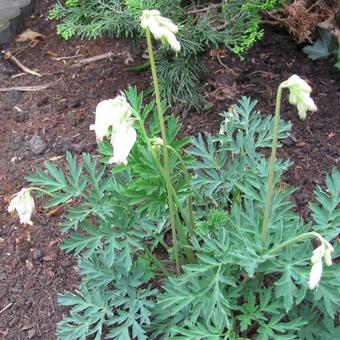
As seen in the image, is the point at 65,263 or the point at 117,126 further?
the point at 65,263

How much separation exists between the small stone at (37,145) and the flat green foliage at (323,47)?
1.42 m

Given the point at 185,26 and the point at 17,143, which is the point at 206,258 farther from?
the point at 17,143

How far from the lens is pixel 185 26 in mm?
2980

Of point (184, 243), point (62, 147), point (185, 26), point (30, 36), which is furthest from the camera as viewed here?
point (30, 36)

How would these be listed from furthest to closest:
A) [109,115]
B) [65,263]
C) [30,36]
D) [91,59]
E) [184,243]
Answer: [30,36] < [91,59] < [65,263] < [184,243] < [109,115]

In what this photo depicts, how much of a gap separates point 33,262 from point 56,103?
40.5 inches

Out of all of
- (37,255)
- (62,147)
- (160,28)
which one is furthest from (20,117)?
(160,28)

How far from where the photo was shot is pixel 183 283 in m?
1.95

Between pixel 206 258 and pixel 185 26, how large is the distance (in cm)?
140

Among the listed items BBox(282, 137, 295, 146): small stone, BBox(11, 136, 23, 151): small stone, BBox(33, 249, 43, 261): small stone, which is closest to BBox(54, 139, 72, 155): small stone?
BBox(11, 136, 23, 151): small stone

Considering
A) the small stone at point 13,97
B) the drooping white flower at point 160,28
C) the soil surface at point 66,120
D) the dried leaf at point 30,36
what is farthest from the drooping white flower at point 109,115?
the dried leaf at point 30,36

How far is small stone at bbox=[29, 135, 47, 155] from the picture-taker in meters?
3.09

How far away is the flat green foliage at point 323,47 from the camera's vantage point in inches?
131

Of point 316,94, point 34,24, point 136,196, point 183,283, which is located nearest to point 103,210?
point 136,196
